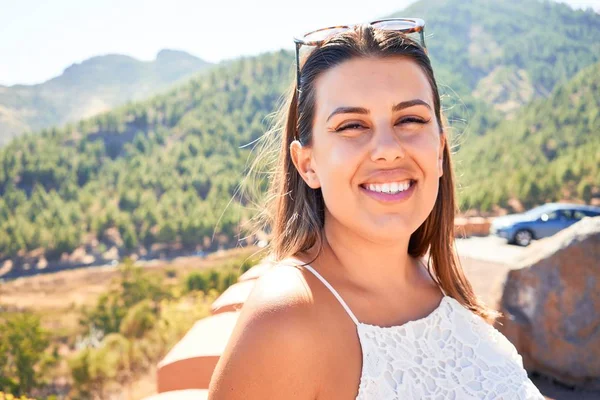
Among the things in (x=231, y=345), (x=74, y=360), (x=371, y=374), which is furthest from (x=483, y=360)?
(x=74, y=360)

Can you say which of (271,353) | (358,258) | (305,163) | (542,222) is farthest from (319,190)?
(542,222)

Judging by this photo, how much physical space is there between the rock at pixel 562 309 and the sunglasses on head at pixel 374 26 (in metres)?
3.51

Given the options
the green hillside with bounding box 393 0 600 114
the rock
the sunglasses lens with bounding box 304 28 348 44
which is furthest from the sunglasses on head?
the green hillside with bounding box 393 0 600 114

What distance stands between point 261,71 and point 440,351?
91.5 metres

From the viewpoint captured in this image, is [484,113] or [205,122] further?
[484,113]

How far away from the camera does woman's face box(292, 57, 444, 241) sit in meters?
1.26

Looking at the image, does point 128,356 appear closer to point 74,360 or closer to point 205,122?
point 74,360

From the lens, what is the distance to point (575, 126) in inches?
1859

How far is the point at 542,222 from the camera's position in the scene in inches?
520

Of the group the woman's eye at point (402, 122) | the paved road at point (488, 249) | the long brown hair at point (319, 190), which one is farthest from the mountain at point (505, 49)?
the woman's eye at point (402, 122)

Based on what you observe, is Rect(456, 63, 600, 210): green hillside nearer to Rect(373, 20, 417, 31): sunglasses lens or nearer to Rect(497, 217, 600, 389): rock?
Rect(497, 217, 600, 389): rock

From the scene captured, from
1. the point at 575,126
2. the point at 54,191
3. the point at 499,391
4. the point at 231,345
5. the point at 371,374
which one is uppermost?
the point at 231,345

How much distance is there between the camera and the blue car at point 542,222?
519 inches

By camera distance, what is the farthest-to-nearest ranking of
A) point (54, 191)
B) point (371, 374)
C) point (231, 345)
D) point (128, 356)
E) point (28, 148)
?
point (28, 148) → point (54, 191) → point (128, 356) → point (371, 374) → point (231, 345)
